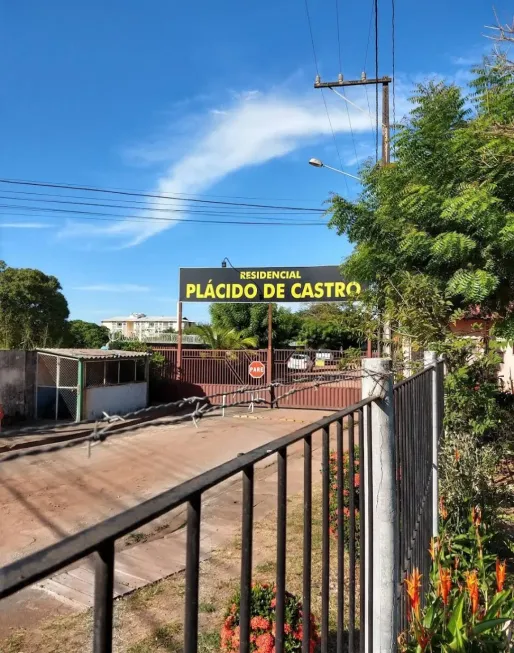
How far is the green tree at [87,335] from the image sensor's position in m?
36.4

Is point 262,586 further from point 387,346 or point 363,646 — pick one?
point 387,346

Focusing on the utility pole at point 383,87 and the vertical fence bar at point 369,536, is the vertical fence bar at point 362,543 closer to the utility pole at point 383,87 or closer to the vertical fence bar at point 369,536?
the vertical fence bar at point 369,536

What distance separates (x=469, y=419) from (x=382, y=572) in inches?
115

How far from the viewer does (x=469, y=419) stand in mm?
4469

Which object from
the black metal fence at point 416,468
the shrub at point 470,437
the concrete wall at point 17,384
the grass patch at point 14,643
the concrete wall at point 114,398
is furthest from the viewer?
the concrete wall at point 114,398

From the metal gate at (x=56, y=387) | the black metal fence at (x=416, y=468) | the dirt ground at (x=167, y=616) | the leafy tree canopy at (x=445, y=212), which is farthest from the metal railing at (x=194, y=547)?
the metal gate at (x=56, y=387)

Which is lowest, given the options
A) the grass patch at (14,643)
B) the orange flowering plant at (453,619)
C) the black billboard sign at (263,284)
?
the grass patch at (14,643)

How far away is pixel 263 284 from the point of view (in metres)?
18.5

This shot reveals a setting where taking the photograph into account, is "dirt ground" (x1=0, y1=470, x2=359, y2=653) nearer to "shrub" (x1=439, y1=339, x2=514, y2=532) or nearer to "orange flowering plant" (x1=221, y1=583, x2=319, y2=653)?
"orange flowering plant" (x1=221, y1=583, x2=319, y2=653)

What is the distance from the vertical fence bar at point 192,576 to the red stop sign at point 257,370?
56.1 feet

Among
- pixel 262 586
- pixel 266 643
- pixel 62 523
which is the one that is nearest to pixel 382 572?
pixel 266 643

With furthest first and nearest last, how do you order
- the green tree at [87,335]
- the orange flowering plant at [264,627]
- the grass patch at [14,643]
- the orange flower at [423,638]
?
the green tree at [87,335] < the grass patch at [14,643] < the orange flowering plant at [264,627] < the orange flower at [423,638]

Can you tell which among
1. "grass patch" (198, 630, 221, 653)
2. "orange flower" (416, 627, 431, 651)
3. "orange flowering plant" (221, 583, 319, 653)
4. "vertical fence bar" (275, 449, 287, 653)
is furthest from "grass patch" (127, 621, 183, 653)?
"vertical fence bar" (275, 449, 287, 653)

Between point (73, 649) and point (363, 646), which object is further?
point (73, 649)
